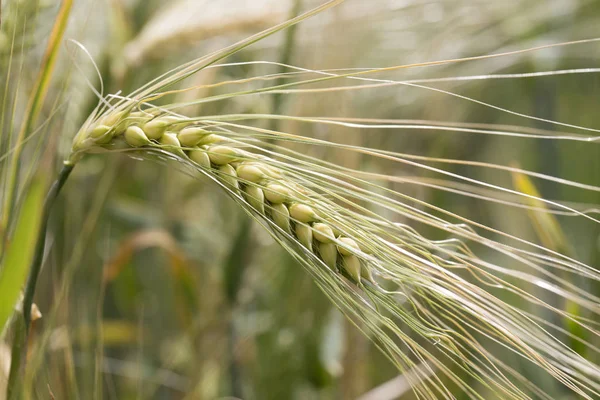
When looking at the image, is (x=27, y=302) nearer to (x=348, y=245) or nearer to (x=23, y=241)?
(x=23, y=241)

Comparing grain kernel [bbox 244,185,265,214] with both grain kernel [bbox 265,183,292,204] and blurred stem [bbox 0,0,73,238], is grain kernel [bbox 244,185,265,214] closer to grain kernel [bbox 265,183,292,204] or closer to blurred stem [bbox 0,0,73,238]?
grain kernel [bbox 265,183,292,204]

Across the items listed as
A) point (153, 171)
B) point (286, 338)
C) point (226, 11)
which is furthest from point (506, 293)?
point (153, 171)

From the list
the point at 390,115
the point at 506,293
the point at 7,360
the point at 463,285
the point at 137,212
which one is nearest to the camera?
the point at 463,285

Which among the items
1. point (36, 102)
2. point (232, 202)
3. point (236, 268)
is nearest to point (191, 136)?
point (36, 102)

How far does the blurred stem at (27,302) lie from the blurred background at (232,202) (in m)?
0.17

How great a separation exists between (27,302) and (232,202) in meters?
0.60

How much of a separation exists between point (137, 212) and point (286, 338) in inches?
12.5

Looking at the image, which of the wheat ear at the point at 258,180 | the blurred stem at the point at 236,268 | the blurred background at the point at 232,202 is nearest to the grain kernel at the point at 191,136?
the wheat ear at the point at 258,180

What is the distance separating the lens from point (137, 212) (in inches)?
36.2

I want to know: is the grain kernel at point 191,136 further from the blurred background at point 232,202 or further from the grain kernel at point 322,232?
the blurred background at point 232,202

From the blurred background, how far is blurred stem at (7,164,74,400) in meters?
0.17

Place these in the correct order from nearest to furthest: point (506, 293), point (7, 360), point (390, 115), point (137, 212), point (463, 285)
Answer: point (463, 285) < point (7, 360) < point (506, 293) < point (137, 212) < point (390, 115)

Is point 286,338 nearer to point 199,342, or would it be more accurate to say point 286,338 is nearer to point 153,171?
point 199,342

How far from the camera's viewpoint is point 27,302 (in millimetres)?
333
